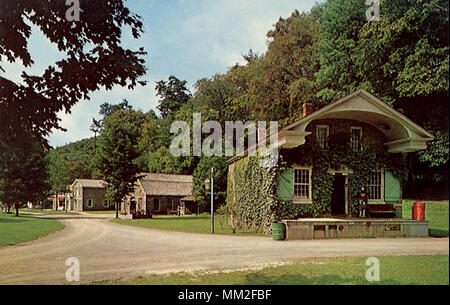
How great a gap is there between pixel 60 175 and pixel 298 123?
5580 centimetres

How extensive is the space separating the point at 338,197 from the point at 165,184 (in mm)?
31836

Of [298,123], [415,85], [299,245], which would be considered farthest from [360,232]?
[415,85]

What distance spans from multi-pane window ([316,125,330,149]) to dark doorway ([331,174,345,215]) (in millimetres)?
2162

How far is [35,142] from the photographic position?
5887 mm

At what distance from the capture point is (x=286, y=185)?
18.0 meters

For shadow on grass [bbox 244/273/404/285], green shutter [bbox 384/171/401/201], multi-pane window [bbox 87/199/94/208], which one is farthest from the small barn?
shadow on grass [bbox 244/273/404/285]

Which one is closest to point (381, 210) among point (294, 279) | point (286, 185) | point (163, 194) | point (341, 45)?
point (286, 185)

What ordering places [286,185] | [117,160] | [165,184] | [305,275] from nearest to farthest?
[305,275]
[286,185]
[117,160]
[165,184]

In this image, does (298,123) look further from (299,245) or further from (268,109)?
(268,109)

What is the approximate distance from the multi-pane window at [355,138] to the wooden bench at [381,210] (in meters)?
3.03

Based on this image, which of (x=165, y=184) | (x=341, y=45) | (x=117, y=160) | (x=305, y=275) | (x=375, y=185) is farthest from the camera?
(x=165, y=184)

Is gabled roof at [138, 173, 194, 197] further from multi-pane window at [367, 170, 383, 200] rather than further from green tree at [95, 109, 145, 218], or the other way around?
multi-pane window at [367, 170, 383, 200]

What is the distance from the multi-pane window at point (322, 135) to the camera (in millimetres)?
18656

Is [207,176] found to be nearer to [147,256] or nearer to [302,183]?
[302,183]
